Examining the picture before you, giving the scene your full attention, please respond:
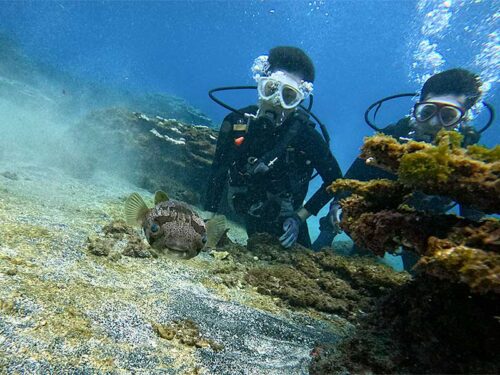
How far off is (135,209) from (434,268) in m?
2.50

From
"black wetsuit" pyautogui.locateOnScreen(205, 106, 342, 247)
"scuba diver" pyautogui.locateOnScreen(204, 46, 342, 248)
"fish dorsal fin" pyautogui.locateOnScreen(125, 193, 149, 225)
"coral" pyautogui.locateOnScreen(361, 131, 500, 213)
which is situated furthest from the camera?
"black wetsuit" pyautogui.locateOnScreen(205, 106, 342, 247)

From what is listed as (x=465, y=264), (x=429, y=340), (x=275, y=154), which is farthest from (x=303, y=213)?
(x=465, y=264)

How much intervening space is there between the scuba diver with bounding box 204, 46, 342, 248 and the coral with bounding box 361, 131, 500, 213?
4226 mm

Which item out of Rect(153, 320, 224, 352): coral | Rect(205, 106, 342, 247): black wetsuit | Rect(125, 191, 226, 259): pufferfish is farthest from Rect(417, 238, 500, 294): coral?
Rect(205, 106, 342, 247): black wetsuit

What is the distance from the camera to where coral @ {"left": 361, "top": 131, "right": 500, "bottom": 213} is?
2.23m

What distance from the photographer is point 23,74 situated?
22.5m

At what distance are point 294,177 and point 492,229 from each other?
5.64 metres

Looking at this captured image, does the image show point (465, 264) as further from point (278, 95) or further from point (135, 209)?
point (278, 95)

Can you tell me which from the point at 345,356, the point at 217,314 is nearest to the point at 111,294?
the point at 217,314

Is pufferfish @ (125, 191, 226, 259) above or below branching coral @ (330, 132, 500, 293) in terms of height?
below

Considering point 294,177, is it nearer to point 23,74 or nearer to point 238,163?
point 238,163

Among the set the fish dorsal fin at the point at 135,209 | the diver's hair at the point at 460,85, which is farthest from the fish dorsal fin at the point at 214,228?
the diver's hair at the point at 460,85

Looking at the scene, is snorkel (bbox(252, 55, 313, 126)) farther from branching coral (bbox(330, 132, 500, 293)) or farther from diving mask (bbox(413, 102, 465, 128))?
branching coral (bbox(330, 132, 500, 293))

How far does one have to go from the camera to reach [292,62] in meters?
7.56
